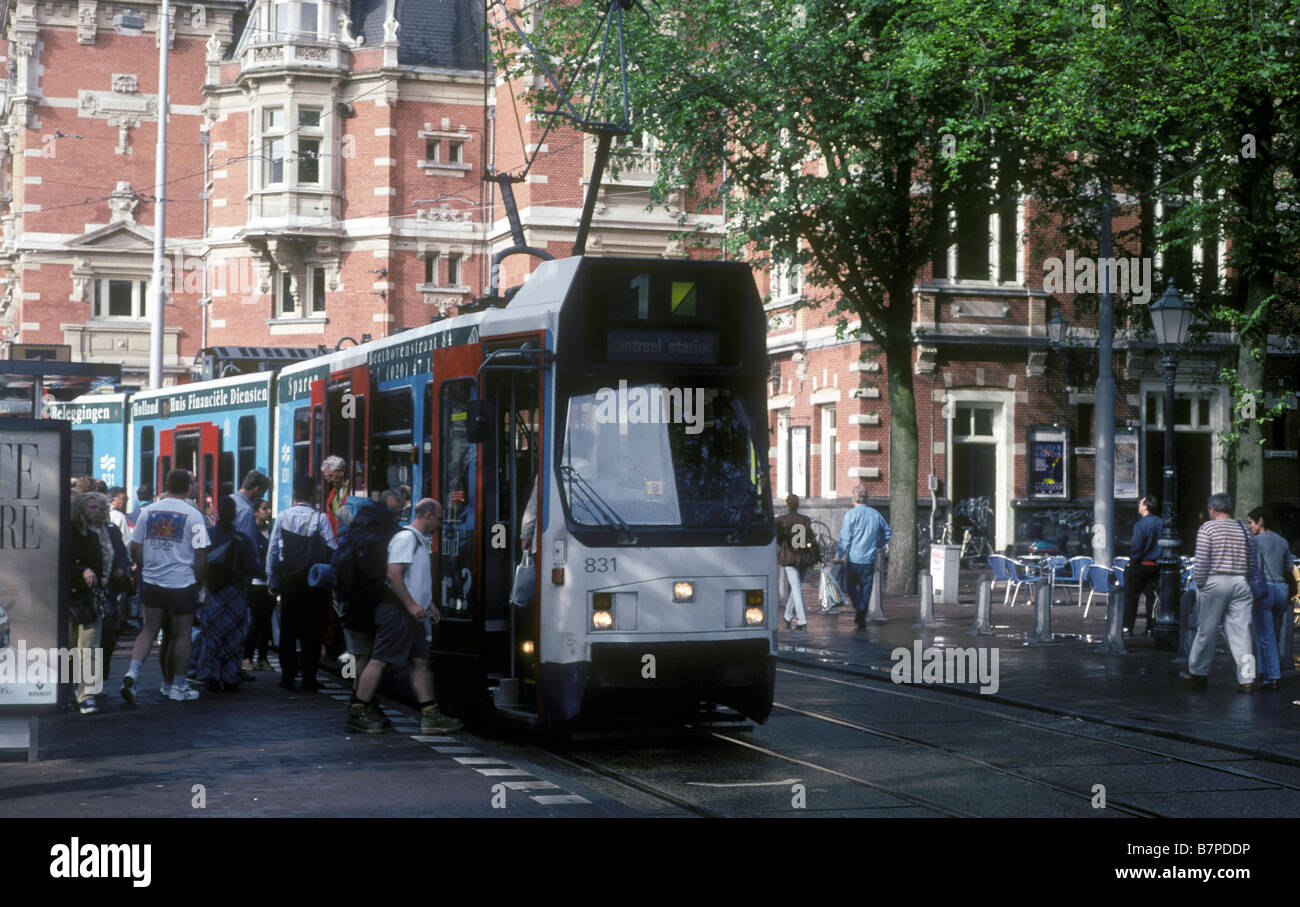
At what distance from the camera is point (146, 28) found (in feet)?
188

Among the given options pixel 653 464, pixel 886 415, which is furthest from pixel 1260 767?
pixel 886 415

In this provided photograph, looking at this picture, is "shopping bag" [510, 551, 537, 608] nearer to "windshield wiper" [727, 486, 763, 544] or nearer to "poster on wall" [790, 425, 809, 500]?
"windshield wiper" [727, 486, 763, 544]

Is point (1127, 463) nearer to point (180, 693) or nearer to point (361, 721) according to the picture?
point (180, 693)

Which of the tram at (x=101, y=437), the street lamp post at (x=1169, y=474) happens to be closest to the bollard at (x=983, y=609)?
the street lamp post at (x=1169, y=474)

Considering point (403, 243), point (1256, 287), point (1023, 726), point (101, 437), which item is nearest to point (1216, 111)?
point (1256, 287)

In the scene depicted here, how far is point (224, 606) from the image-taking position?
1553 centimetres

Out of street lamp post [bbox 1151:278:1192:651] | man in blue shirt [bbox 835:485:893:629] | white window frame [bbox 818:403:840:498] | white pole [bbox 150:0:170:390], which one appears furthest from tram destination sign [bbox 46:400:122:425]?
street lamp post [bbox 1151:278:1192:651]

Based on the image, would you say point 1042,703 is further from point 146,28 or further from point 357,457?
point 146,28

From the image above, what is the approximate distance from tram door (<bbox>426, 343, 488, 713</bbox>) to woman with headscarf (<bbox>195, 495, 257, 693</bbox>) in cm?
235

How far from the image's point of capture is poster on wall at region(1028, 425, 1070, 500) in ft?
115

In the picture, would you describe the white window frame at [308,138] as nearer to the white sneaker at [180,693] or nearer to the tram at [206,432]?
the tram at [206,432]

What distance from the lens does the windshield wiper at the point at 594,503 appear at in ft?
37.7
